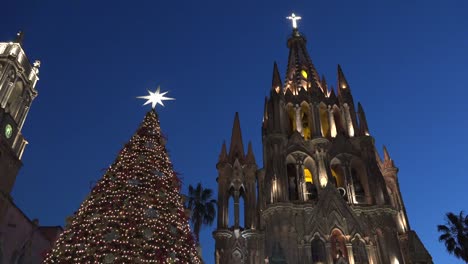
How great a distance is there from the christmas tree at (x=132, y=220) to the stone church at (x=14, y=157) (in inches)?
360

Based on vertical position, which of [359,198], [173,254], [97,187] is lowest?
[173,254]

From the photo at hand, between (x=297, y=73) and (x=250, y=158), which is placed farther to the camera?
(x=297, y=73)

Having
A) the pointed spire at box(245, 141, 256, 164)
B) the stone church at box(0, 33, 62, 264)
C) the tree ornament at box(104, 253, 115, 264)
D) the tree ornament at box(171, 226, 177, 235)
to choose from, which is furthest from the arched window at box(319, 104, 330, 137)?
the tree ornament at box(104, 253, 115, 264)

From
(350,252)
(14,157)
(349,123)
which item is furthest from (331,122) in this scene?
(14,157)

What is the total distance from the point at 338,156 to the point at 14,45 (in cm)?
3149

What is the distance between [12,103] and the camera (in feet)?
122

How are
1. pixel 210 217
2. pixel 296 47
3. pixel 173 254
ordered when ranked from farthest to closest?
pixel 296 47 → pixel 210 217 → pixel 173 254

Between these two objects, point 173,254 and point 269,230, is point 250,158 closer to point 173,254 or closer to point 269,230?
point 269,230

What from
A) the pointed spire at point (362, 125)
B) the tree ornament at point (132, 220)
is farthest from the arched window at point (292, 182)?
the tree ornament at point (132, 220)

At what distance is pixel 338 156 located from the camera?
32312mm

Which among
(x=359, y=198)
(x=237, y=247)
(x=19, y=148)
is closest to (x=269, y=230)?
(x=237, y=247)

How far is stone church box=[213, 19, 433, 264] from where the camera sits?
85.5 ft

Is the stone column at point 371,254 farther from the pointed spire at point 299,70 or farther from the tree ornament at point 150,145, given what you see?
the tree ornament at point 150,145

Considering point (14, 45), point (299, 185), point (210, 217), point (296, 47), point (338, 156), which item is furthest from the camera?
point (296, 47)
